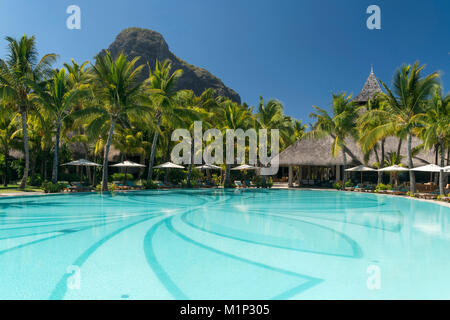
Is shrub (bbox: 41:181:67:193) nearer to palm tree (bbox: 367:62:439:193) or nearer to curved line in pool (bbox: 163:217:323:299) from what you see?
curved line in pool (bbox: 163:217:323:299)

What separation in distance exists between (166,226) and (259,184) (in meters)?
17.1

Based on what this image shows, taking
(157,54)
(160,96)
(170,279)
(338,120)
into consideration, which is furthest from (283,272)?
(157,54)

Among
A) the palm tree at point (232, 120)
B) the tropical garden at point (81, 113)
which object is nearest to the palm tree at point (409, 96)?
the tropical garden at point (81, 113)

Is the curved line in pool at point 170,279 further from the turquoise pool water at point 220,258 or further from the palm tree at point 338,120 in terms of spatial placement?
the palm tree at point 338,120

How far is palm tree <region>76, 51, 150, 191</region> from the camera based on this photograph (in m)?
16.8

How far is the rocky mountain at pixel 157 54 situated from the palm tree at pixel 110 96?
150 feet

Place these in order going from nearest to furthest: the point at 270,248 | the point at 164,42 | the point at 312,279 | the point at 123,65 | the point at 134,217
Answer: the point at 312,279 → the point at 270,248 → the point at 134,217 → the point at 123,65 → the point at 164,42

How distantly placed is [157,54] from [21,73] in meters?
54.7

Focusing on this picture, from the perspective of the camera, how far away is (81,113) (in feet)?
54.4

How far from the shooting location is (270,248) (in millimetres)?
5324

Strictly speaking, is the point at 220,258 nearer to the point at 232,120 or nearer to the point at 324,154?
the point at 232,120

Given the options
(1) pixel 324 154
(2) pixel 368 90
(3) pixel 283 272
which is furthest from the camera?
(2) pixel 368 90
